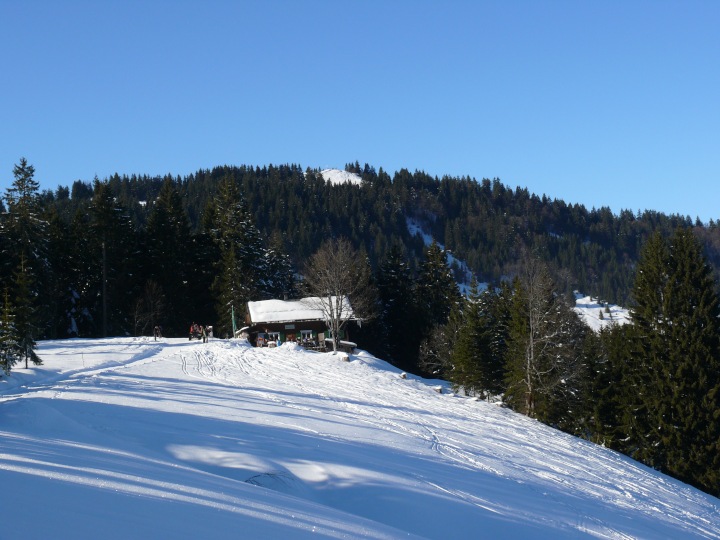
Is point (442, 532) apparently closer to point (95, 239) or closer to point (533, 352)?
point (533, 352)

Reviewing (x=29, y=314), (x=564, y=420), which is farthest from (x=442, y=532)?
(x=564, y=420)

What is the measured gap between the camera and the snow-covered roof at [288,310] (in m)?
46.3

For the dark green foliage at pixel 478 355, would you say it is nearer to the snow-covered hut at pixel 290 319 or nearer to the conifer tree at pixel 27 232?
the snow-covered hut at pixel 290 319

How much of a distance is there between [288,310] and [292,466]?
35.4 metres

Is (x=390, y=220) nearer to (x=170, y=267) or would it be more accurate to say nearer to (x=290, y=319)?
(x=170, y=267)

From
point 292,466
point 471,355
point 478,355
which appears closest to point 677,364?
point 478,355

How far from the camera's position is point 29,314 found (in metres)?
25.4

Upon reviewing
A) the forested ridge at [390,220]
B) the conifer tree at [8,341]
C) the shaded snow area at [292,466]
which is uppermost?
the forested ridge at [390,220]

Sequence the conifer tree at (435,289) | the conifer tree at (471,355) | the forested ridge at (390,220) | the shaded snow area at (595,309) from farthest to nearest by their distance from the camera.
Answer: the forested ridge at (390,220)
the shaded snow area at (595,309)
the conifer tree at (435,289)
the conifer tree at (471,355)

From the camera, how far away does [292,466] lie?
12320mm

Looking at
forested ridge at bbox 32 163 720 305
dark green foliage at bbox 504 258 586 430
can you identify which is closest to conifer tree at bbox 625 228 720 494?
dark green foliage at bbox 504 258 586 430

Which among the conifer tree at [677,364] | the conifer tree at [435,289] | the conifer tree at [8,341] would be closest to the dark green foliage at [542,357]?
the conifer tree at [677,364]

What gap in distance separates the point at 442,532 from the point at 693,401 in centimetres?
2315

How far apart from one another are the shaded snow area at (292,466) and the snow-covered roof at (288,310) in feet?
57.0
